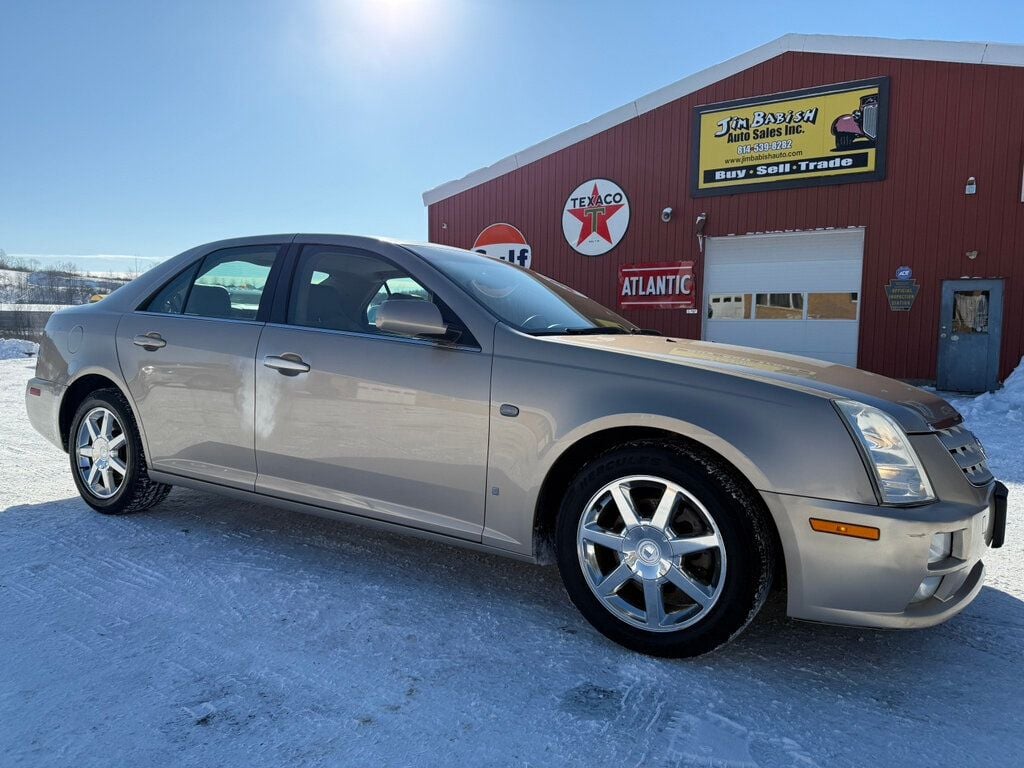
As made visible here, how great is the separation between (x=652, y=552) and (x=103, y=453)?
10.4ft

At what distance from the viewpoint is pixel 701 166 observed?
14141 mm

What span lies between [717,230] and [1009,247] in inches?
193

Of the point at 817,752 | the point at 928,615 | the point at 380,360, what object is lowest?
the point at 817,752

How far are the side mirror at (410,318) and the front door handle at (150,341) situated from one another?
1.55m

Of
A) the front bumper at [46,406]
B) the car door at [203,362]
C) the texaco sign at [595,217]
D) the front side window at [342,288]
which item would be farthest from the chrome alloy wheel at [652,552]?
the texaco sign at [595,217]

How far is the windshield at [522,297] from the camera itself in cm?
300

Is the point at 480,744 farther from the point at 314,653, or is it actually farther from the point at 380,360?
the point at 380,360

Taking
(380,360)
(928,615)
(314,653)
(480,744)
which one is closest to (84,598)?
(314,653)

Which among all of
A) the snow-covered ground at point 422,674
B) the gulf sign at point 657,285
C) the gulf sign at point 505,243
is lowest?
the snow-covered ground at point 422,674

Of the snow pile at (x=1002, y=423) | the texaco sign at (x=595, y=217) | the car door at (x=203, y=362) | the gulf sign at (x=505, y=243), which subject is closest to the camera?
the car door at (x=203, y=362)

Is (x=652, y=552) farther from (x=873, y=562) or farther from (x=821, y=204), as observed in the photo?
(x=821, y=204)

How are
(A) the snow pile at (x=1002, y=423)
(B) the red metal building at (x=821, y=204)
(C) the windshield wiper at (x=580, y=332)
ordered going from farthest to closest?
(B) the red metal building at (x=821, y=204) < (A) the snow pile at (x=1002, y=423) < (C) the windshield wiper at (x=580, y=332)

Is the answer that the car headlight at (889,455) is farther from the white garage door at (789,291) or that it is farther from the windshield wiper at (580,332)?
the white garage door at (789,291)

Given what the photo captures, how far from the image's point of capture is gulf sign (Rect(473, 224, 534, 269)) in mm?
16672
